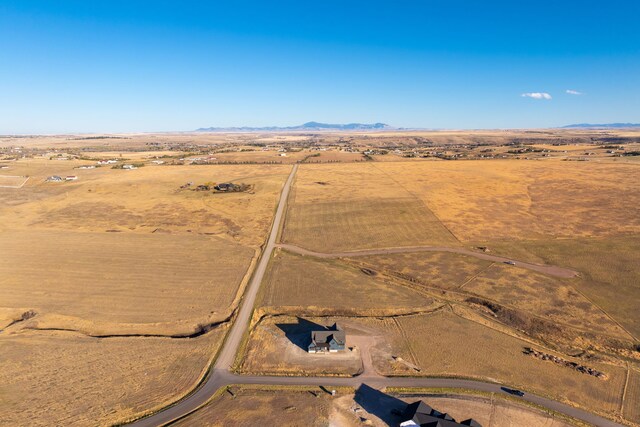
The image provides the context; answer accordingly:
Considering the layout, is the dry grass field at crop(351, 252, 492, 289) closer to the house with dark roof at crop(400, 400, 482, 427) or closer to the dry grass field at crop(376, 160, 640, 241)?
the dry grass field at crop(376, 160, 640, 241)

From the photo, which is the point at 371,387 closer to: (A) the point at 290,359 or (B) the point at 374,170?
(A) the point at 290,359

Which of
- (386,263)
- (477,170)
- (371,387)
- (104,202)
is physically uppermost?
(477,170)

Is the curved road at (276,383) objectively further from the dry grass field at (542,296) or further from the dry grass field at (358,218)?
the dry grass field at (358,218)

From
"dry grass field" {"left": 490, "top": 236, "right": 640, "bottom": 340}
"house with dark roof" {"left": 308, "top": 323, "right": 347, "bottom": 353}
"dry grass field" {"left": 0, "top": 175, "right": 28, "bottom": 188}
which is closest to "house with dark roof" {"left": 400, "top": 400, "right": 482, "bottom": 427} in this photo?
"house with dark roof" {"left": 308, "top": 323, "right": 347, "bottom": 353}

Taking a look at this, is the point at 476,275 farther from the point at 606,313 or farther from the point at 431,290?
the point at 606,313

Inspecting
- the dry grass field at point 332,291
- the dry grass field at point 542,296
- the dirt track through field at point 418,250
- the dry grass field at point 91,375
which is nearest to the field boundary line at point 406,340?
the dry grass field at point 332,291

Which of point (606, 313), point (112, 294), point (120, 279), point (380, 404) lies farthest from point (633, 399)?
point (120, 279)

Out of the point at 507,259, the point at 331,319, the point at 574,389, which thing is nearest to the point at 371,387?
the point at 331,319
